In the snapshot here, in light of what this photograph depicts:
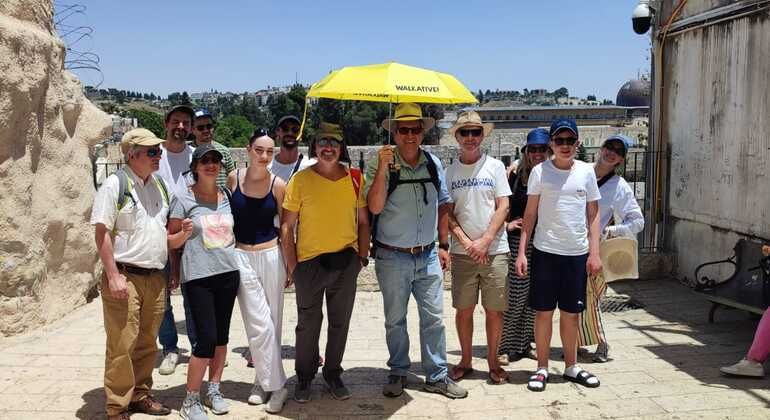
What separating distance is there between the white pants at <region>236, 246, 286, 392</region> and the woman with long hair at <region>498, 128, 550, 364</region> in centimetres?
178

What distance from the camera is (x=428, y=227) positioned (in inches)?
168

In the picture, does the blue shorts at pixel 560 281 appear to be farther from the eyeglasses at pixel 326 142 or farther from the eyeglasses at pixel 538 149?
the eyeglasses at pixel 326 142

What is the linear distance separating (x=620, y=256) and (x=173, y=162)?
3.57 meters

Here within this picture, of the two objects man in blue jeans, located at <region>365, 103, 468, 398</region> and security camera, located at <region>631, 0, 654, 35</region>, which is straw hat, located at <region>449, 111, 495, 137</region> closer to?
man in blue jeans, located at <region>365, 103, 468, 398</region>

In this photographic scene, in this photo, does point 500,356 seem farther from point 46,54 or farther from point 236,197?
point 46,54

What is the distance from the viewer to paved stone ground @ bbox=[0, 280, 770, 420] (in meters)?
4.14

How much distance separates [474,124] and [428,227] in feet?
2.55

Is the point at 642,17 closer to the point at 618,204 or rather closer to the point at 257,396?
the point at 618,204

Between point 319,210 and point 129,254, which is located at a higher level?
point 319,210

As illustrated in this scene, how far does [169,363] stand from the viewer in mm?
4891

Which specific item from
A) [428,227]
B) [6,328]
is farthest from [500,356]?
[6,328]

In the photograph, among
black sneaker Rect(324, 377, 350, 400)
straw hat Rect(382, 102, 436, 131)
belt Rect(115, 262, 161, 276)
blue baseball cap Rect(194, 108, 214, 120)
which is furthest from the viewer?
blue baseball cap Rect(194, 108, 214, 120)

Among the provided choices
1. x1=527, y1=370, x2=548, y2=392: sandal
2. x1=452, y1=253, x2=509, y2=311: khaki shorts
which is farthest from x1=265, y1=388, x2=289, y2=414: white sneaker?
x1=527, y1=370, x2=548, y2=392: sandal

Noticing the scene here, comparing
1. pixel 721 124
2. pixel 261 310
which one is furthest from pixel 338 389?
pixel 721 124
